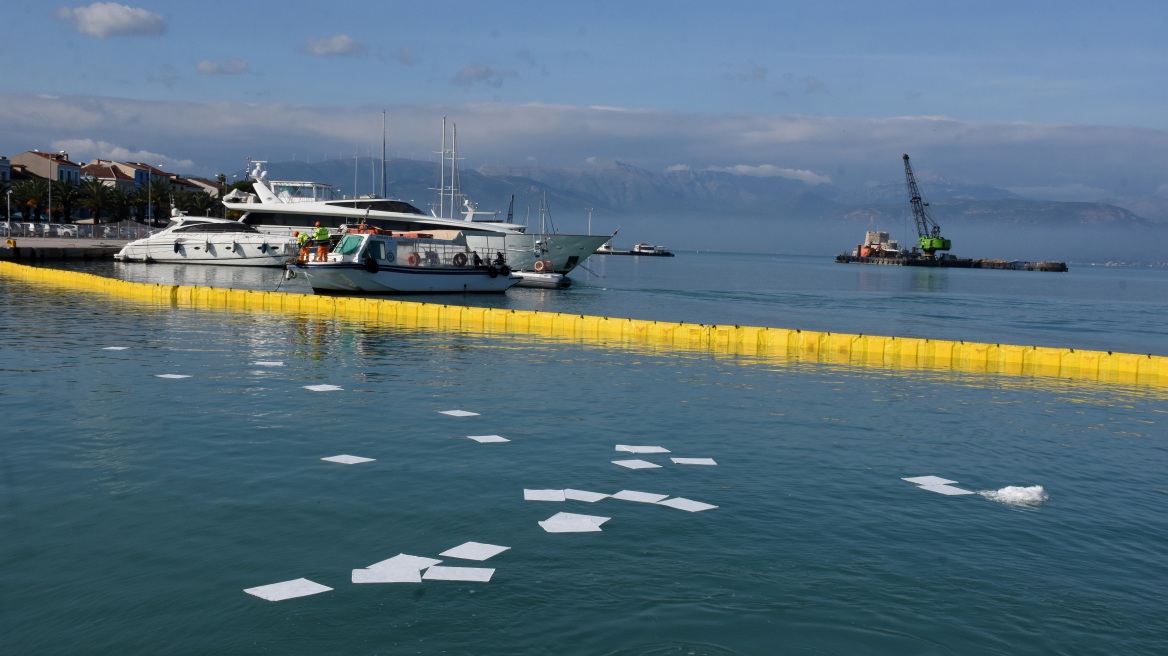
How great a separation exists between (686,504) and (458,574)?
307 cm

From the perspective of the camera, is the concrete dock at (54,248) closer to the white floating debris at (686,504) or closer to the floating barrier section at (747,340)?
the floating barrier section at (747,340)

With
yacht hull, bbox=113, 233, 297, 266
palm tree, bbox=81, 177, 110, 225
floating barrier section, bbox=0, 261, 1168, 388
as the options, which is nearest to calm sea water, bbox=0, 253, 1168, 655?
floating barrier section, bbox=0, 261, 1168, 388

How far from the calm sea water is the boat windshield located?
2216cm

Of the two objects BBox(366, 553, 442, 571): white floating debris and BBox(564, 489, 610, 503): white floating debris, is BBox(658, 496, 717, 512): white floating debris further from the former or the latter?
BBox(366, 553, 442, 571): white floating debris

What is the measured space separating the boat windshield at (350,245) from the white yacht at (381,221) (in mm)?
17556

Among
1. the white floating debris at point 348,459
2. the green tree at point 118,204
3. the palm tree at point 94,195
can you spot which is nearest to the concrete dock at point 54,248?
the palm tree at point 94,195

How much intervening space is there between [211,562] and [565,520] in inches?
126

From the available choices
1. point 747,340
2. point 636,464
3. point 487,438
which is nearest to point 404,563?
point 636,464

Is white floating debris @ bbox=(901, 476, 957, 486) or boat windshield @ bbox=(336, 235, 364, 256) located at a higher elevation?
boat windshield @ bbox=(336, 235, 364, 256)

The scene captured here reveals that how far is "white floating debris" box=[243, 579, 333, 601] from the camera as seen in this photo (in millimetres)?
7281

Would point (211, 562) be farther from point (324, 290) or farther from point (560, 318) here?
point (324, 290)

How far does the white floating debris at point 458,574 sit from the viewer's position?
777 cm

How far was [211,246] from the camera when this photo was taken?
67.4 metres

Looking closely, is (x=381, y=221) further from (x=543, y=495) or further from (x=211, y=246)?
(x=543, y=495)
